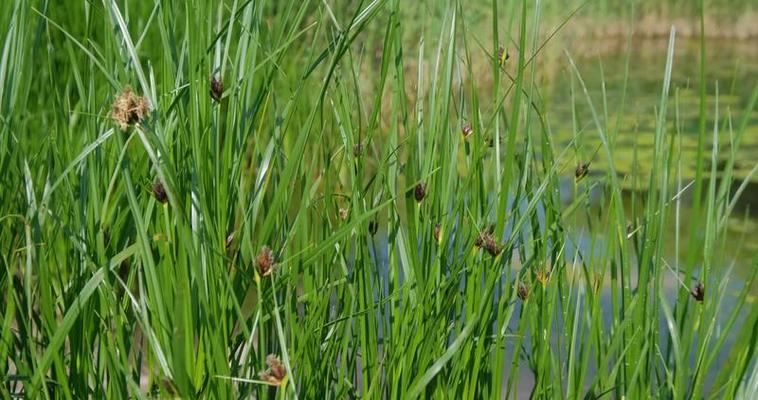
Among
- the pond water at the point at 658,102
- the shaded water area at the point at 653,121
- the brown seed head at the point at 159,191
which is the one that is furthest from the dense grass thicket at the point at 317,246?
the pond water at the point at 658,102

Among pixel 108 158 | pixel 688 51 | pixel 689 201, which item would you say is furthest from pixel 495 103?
pixel 688 51

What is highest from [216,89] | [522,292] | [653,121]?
[216,89]

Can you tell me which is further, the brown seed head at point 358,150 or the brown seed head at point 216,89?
the brown seed head at point 358,150

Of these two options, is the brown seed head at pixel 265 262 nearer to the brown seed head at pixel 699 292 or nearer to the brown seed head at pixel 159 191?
the brown seed head at pixel 159 191

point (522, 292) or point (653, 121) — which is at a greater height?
point (522, 292)

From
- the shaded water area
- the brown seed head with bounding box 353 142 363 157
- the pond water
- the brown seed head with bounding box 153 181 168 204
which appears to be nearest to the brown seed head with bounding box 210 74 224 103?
the brown seed head with bounding box 153 181 168 204

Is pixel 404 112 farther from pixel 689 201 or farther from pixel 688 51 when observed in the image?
pixel 688 51

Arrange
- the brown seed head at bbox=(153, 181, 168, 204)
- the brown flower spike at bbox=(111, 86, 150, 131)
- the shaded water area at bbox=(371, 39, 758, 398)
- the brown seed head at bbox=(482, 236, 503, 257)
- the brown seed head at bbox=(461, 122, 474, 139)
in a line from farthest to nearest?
the shaded water area at bbox=(371, 39, 758, 398)
the brown seed head at bbox=(461, 122, 474, 139)
the brown seed head at bbox=(482, 236, 503, 257)
the brown seed head at bbox=(153, 181, 168, 204)
the brown flower spike at bbox=(111, 86, 150, 131)

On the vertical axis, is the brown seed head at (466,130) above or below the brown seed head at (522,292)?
above

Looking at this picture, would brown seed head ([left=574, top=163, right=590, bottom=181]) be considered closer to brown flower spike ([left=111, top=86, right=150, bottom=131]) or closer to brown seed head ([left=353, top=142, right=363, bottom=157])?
brown seed head ([left=353, top=142, right=363, bottom=157])

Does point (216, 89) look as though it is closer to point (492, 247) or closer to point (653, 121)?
point (492, 247)

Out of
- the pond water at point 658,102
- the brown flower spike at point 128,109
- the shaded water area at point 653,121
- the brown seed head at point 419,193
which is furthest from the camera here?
the pond water at point 658,102

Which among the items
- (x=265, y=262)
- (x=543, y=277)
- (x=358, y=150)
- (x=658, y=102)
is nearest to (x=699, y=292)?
(x=543, y=277)

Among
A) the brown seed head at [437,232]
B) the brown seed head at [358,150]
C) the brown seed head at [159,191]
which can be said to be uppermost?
the brown seed head at [159,191]
